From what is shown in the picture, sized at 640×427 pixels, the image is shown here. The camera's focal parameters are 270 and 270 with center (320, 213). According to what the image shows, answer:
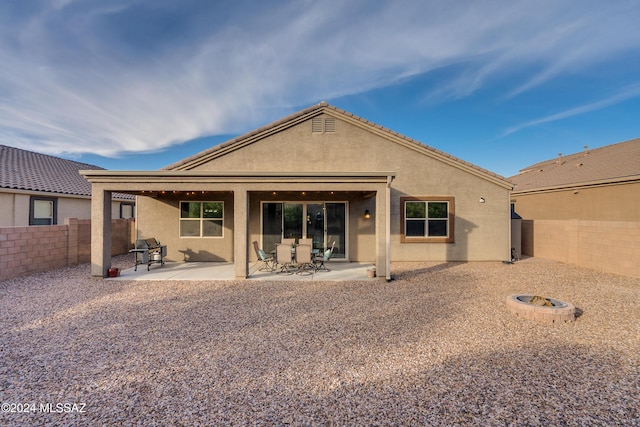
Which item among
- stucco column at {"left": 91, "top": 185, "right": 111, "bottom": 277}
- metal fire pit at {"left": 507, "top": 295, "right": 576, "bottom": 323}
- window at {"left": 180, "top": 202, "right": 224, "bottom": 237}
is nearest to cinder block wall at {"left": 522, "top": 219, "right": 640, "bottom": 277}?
metal fire pit at {"left": 507, "top": 295, "right": 576, "bottom": 323}

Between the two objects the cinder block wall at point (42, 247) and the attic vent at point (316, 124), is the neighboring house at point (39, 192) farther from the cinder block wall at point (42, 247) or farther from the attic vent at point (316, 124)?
the attic vent at point (316, 124)

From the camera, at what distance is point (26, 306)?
5852 mm

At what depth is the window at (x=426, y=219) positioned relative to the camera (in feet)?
37.1

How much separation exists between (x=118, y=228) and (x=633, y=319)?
56.7 ft

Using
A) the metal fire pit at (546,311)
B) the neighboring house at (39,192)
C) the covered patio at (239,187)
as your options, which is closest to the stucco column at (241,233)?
the covered patio at (239,187)

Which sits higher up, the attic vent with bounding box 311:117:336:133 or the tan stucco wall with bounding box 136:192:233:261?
the attic vent with bounding box 311:117:336:133

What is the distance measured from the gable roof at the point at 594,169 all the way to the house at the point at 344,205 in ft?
19.0

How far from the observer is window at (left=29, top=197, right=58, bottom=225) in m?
13.0

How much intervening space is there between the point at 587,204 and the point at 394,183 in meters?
10.5

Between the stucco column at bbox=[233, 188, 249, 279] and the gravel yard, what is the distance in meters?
1.53

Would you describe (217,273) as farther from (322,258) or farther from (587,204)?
(587,204)

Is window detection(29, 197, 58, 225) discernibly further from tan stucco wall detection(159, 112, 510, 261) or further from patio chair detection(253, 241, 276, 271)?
patio chair detection(253, 241, 276, 271)

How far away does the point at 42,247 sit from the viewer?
9062mm

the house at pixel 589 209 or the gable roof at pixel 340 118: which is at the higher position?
the gable roof at pixel 340 118
